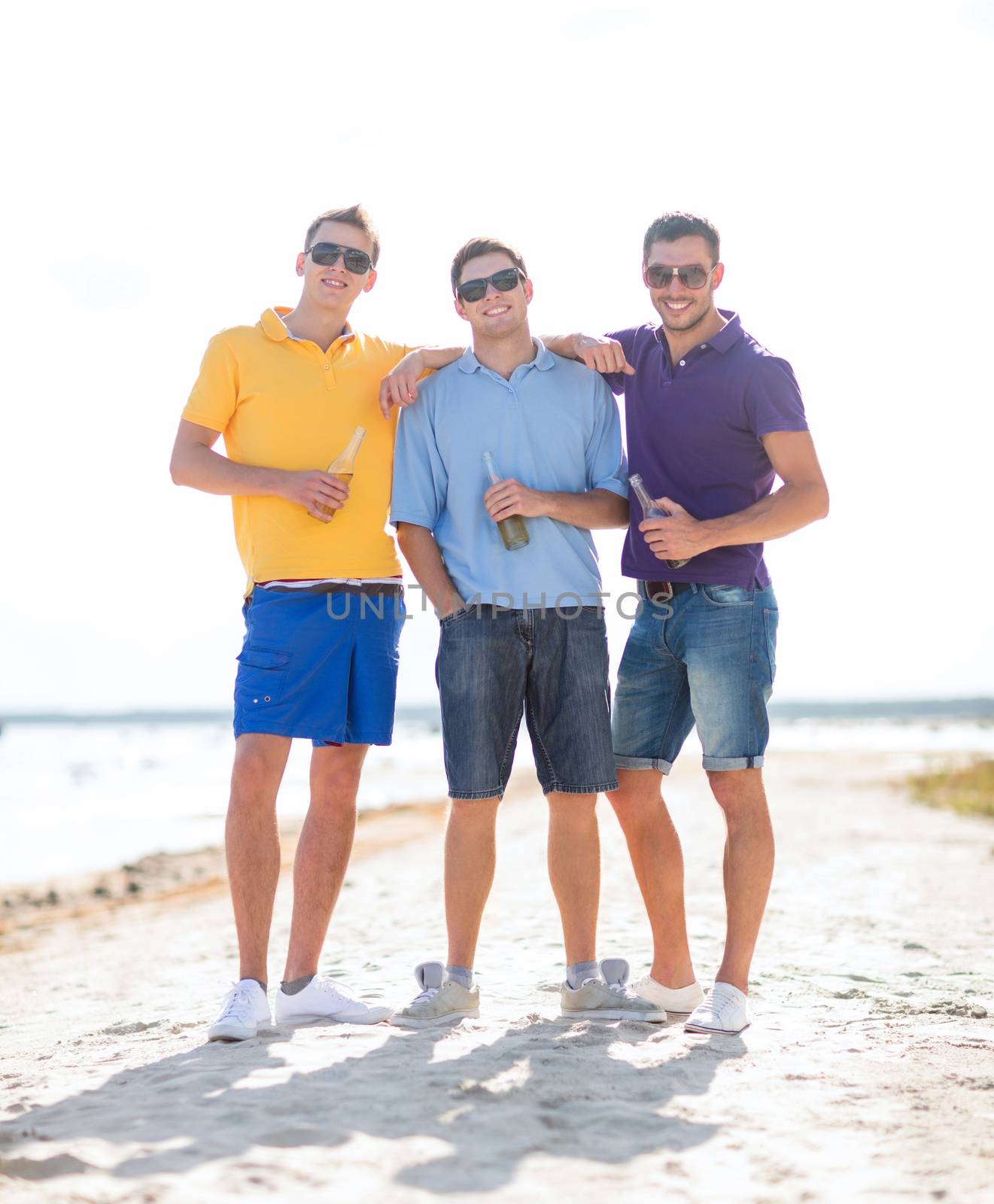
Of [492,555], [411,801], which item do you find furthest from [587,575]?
[411,801]

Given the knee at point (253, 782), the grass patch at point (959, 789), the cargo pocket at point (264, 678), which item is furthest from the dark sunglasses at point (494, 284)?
the grass patch at point (959, 789)

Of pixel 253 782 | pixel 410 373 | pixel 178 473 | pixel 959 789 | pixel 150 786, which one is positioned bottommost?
pixel 150 786

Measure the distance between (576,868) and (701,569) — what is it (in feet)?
3.82

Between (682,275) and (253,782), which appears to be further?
(682,275)

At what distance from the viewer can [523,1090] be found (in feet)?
10.2

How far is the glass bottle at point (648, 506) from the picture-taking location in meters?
4.09

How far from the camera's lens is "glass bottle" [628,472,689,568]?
409cm

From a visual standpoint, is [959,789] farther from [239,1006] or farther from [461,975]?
[239,1006]

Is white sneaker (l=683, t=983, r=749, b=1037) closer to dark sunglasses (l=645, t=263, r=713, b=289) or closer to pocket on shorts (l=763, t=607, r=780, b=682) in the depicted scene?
pocket on shorts (l=763, t=607, r=780, b=682)

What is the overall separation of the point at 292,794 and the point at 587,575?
1745 centimetres

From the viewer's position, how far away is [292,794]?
20844mm

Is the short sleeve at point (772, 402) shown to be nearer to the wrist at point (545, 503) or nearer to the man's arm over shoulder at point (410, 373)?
the wrist at point (545, 503)

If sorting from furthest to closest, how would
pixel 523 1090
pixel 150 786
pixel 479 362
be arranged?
pixel 150 786 < pixel 479 362 < pixel 523 1090

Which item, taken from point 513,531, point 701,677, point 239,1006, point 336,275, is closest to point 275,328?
point 336,275
